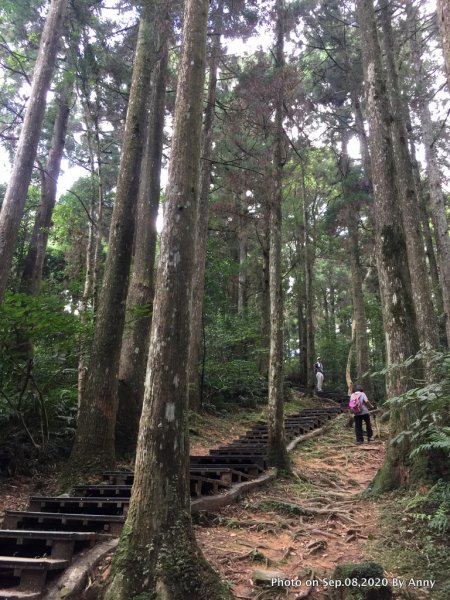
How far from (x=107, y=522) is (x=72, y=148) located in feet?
78.9

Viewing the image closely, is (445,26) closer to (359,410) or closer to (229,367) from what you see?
(359,410)

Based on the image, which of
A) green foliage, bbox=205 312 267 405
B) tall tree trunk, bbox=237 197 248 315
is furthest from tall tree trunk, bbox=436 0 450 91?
tall tree trunk, bbox=237 197 248 315

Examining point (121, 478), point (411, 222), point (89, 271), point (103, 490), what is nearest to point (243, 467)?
point (121, 478)

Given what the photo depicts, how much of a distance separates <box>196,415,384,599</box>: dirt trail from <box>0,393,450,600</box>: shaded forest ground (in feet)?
0.04

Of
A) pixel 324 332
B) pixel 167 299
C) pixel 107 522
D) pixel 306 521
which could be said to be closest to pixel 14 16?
pixel 167 299

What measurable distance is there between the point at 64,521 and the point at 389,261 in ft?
19.6

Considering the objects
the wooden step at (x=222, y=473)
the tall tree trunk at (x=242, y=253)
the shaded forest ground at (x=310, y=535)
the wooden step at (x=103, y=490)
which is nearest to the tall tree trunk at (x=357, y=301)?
the tall tree trunk at (x=242, y=253)

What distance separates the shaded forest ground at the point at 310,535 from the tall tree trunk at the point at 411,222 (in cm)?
361

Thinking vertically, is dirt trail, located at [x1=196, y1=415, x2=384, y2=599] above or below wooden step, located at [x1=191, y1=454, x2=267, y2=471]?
below

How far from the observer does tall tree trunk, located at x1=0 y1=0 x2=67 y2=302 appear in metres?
7.71

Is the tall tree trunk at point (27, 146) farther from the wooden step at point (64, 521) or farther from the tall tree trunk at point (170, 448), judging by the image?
the tall tree trunk at point (170, 448)

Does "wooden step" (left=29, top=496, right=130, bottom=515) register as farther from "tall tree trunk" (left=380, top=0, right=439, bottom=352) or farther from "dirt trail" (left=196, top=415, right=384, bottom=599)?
"tall tree trunk" (left=380, top=0, right=439, bottom=352)

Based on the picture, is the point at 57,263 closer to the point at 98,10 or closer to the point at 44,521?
the point at 98,10

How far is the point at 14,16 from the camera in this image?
1273 cm
